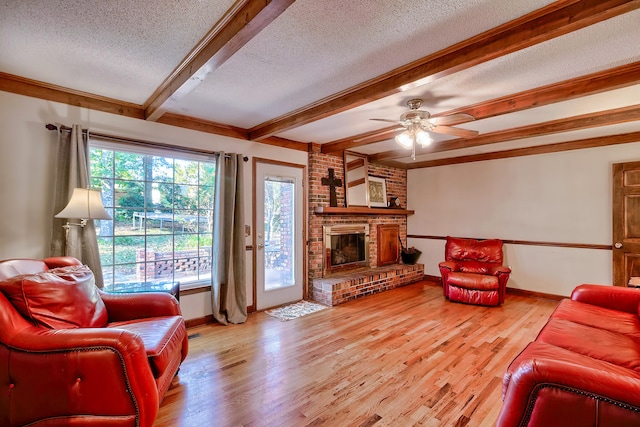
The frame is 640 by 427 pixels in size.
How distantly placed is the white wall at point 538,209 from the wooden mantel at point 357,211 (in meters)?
0.74

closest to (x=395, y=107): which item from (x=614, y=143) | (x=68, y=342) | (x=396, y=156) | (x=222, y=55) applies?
(x=222, y=55)

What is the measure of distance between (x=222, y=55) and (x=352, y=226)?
3.70m

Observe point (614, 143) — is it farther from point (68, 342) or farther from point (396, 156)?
point (68, 342)

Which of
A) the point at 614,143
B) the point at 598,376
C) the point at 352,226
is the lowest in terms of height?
the point at 598,376

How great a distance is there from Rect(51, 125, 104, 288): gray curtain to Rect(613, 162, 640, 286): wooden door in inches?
239

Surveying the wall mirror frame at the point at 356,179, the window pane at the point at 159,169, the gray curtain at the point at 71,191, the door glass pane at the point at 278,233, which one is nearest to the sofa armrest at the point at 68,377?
the gray curtain at the point at 71,191

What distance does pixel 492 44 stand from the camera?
1.86m

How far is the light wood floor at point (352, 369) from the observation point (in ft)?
6.41

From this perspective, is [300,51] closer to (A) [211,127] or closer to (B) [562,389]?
(A) [211,127]

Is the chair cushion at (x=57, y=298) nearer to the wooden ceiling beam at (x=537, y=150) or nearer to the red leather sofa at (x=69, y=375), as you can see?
the red leather sofa at (x=69, y=375)

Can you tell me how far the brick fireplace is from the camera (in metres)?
4.44

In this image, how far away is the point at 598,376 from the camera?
1267 mm

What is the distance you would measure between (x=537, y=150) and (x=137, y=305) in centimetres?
560

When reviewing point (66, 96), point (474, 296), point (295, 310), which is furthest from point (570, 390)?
point (66, 96)
